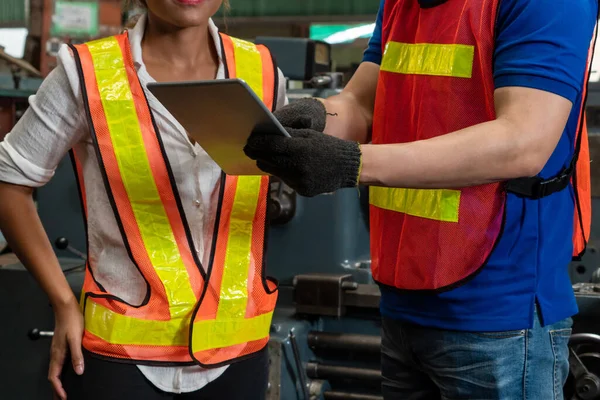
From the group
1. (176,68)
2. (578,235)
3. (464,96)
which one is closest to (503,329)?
(578,235)

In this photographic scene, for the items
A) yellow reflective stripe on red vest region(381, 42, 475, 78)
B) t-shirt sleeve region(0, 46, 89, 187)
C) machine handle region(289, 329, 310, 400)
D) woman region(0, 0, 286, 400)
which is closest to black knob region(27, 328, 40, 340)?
machine handle region(289, 329, 310, 400)

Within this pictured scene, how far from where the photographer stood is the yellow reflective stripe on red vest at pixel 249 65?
58.7 inches

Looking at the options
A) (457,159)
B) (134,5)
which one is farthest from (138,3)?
(457,159)

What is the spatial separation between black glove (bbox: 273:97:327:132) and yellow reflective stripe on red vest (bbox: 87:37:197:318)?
265 millimetres

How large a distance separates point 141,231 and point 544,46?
2.28 feet

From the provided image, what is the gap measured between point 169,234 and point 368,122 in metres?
0.40

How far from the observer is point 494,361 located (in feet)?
3.97

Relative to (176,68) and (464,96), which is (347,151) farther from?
(176,68)

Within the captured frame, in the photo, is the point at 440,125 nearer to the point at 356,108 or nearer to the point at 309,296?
the point at 356,108

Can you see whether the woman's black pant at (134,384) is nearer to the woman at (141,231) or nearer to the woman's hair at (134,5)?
the woman at (141,231)

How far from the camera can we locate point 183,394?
4.49 feet

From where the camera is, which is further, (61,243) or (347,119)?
(61,243)

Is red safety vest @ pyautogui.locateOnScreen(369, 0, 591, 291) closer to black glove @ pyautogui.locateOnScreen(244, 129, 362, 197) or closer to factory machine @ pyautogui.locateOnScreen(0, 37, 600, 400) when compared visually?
black glove @ pyautogui.locateOnScreen(244, 129, 362, 197)

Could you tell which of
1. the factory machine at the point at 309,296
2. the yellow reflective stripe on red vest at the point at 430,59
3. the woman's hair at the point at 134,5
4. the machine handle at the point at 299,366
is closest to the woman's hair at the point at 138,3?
the woman's hair at the point at 134,5
